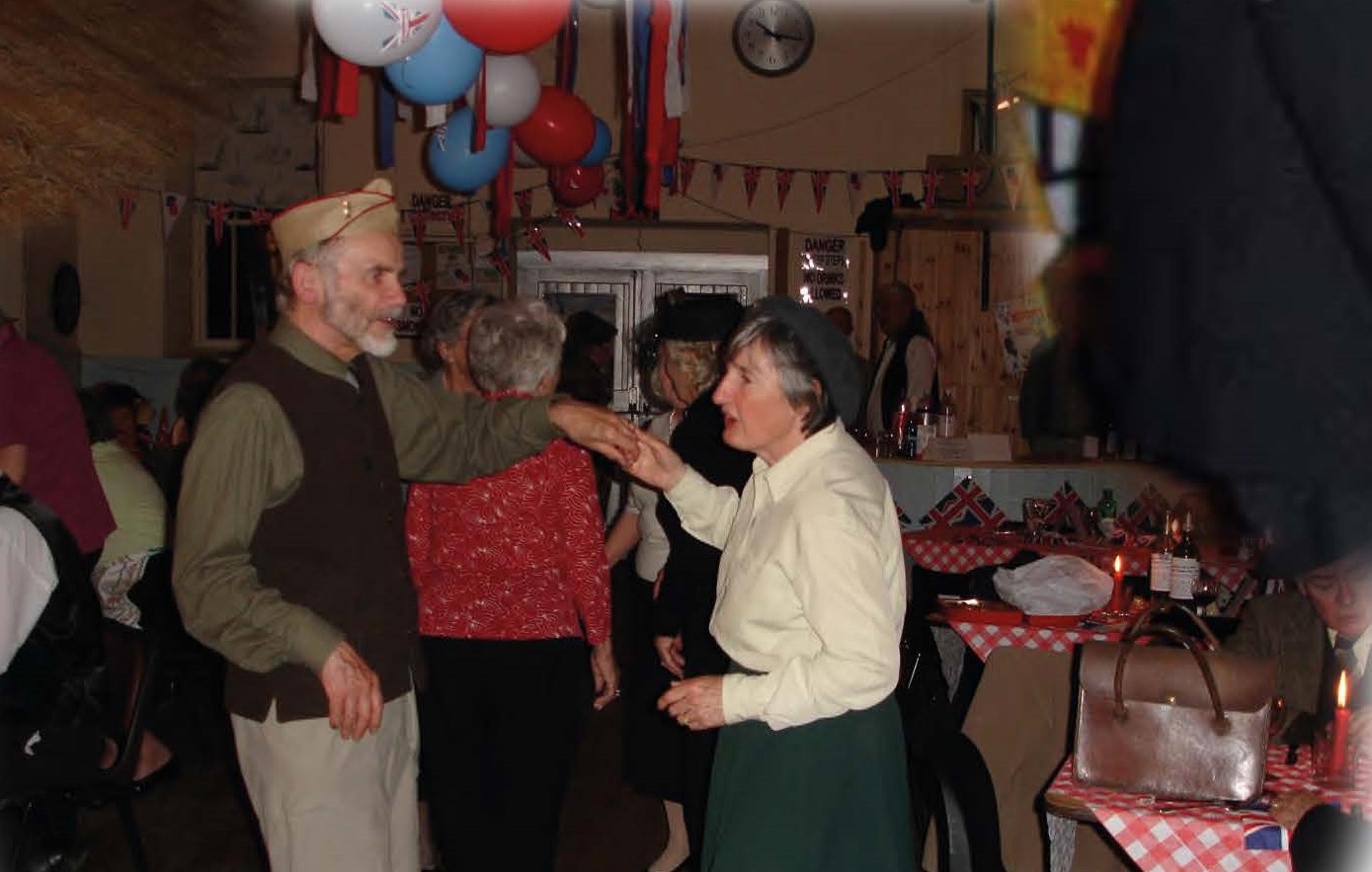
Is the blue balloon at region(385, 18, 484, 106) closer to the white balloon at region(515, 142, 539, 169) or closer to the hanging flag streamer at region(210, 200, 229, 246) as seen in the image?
the white balloon at region(515, 142, 539, 169)

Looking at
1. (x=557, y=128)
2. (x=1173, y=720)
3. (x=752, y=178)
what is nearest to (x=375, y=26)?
(x=557, y=128)

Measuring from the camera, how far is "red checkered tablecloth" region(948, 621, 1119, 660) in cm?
390

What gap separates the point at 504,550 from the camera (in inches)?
121

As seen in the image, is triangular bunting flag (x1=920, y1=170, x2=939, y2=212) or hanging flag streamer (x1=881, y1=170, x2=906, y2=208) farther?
hanging flag streamer (x1=881, y1=170, x2=906, y2=208)

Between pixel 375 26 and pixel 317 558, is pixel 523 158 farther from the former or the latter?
pixel 317 558

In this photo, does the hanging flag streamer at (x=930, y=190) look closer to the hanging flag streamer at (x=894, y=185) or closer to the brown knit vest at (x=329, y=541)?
the hanging flag streamer at (x=894, y=185)

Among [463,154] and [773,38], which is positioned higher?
[773,38]

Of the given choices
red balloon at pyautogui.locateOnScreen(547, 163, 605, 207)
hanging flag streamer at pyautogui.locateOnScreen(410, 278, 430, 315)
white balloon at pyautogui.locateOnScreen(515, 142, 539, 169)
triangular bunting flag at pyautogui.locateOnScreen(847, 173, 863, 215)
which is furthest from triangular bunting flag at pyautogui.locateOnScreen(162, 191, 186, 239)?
triangular bunting flag at pyautogui.locateOnScreen(847, 173, 863, 215)

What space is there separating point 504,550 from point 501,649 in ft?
0.72

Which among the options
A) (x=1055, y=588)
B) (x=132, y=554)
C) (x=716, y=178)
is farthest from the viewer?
(x=716, y=178)

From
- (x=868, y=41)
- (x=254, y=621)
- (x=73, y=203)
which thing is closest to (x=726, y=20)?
(x=868, y=41)

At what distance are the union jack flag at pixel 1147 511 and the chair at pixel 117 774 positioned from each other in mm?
4466

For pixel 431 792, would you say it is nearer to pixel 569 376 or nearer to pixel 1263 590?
pixel 1263 590

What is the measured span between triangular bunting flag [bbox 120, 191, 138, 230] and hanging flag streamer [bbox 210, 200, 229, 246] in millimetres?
552
